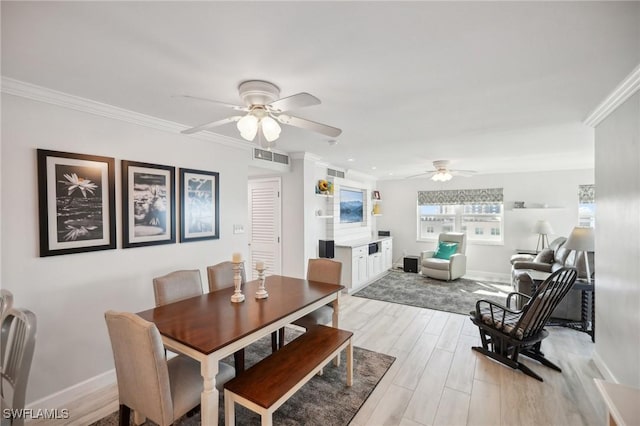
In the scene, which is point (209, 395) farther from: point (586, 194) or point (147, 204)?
point (586, 194)

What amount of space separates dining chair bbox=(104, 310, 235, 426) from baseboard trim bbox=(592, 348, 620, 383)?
3.32 metres

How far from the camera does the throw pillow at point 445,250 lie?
636 cm

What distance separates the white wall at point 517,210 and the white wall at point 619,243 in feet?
13.1

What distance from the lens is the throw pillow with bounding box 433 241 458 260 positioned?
6359 millimetres

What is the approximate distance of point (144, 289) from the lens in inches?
107

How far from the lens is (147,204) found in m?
2.73

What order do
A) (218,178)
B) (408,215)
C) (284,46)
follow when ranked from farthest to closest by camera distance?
(408,215) → (218,178) → (284,46)

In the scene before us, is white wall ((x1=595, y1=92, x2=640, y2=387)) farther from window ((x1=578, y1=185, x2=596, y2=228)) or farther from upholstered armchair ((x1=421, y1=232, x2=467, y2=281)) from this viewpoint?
window ((x1=578, y1=185, x2=596, y2=228))

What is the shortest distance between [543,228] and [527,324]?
4.21m

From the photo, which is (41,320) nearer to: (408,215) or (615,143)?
(615,143)

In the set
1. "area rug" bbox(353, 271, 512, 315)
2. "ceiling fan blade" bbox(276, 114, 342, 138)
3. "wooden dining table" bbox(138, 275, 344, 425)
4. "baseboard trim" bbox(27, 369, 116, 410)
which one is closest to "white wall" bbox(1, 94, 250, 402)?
"baseboard trim" bbox(27, 369, 116, 410)

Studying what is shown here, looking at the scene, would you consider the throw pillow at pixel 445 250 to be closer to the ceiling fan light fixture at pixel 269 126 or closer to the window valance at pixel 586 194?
the window valance at pixel 586 194

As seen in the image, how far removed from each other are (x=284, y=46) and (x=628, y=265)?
113 inches

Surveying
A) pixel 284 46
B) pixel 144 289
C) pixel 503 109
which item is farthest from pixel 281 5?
pixel 144 289
